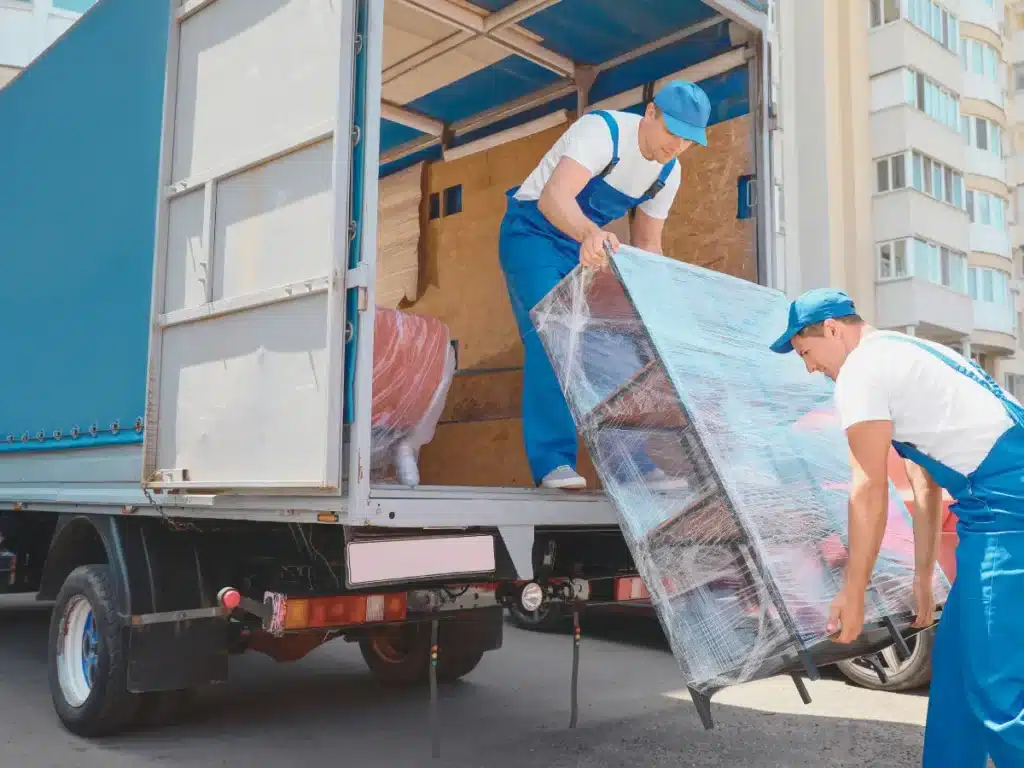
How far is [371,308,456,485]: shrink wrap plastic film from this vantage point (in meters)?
4.66

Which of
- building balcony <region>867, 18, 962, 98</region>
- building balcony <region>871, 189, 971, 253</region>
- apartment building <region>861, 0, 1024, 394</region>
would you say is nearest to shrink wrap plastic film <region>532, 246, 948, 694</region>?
apartment building <region>861, 0, 1024, 394</region>

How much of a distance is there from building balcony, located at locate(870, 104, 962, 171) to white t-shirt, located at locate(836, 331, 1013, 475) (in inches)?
871

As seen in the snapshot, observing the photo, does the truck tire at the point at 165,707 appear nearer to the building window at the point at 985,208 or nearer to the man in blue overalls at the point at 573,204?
the man in blue overalls at the point at 573,204

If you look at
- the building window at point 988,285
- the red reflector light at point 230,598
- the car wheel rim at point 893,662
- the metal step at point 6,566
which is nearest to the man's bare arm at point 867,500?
the red reflector light at point 230,598

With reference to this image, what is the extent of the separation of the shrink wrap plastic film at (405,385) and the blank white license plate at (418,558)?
1.02m

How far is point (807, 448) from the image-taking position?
11.5 ft

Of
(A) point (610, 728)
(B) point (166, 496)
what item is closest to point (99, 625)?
(B) point (166, 496)

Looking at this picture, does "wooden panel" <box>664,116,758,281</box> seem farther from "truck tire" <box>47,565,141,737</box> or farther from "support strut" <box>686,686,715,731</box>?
"truck tire" <box>47,565,141,737</box>

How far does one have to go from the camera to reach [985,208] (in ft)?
88.0

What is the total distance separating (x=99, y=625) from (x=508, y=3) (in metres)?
3.85

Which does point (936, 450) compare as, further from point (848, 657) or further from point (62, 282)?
point (62, 282)

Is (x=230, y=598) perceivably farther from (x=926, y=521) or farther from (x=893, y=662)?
(x=893, y=662)

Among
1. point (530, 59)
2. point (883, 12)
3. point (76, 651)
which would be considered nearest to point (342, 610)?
point (76, 651)

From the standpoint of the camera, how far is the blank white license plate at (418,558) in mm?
3297
